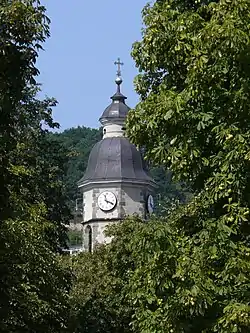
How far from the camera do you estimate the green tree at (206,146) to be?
820 centimetres

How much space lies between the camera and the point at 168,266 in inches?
329

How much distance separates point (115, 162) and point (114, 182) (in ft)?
3.30

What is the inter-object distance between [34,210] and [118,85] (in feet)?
85.2

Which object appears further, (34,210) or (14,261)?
(34,210)

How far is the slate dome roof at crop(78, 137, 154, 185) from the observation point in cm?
3906

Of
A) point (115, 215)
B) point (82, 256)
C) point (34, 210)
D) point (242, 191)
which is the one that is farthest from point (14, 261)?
point (115, 215)

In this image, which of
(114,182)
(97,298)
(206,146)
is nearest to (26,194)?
(97,298)

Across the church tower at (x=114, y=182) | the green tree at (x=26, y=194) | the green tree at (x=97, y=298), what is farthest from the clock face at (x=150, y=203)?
the green tree at (x=26, y=194)

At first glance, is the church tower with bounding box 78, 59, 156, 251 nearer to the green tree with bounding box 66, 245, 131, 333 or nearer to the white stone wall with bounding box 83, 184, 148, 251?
the white stone wall with bounding box 83, 184, 148, 251

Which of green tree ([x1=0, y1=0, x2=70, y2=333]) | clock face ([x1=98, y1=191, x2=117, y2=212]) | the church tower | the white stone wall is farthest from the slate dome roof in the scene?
green tree ([x1=0, y1=0, x2=70, y2=333])

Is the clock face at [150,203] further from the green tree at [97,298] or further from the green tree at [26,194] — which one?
the green tree at [26,194]

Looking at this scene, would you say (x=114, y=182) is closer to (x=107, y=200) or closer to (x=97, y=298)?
Result: (x=107, y=200)

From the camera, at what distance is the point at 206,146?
8.83 metres

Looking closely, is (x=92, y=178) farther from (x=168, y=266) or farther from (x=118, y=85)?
(x=168, y=266)
